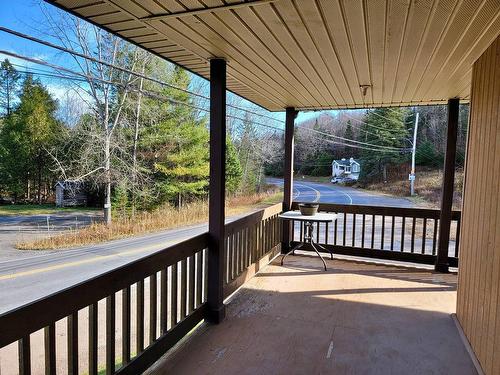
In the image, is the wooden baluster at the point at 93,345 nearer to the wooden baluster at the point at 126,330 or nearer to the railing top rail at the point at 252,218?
the wooden baluster at the point at 126,330

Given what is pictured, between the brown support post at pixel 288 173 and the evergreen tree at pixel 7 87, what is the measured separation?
442 inches

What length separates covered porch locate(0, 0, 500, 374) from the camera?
5.67 ft

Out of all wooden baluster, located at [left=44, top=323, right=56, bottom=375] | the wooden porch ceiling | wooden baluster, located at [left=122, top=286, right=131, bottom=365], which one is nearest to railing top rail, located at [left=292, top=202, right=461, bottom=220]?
the wooden porch ceiling

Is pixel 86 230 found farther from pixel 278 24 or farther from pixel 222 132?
pixel 278 24

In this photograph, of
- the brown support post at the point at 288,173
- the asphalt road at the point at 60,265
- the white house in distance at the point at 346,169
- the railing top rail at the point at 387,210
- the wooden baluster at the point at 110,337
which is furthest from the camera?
the white house in distance at the point at 346,169

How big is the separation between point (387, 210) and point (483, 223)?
2.44 m

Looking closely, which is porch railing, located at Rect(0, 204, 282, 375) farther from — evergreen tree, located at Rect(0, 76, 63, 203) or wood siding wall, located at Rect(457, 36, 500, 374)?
evergreen tree, located at Rect(0, 76, 63, 203)

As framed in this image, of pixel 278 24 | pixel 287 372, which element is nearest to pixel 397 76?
pixel 278 24

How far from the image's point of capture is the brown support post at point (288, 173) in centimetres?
485

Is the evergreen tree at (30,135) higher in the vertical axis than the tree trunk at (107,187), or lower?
higher

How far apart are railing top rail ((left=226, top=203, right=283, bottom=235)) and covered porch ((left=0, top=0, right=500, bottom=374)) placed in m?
0.03

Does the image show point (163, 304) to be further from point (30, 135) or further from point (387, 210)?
point (30, 135)

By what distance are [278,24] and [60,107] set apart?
12.6 meters

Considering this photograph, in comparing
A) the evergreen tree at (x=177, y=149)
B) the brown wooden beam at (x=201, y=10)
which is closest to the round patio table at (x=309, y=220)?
the brown wooden beam at (x=201, y=10)
